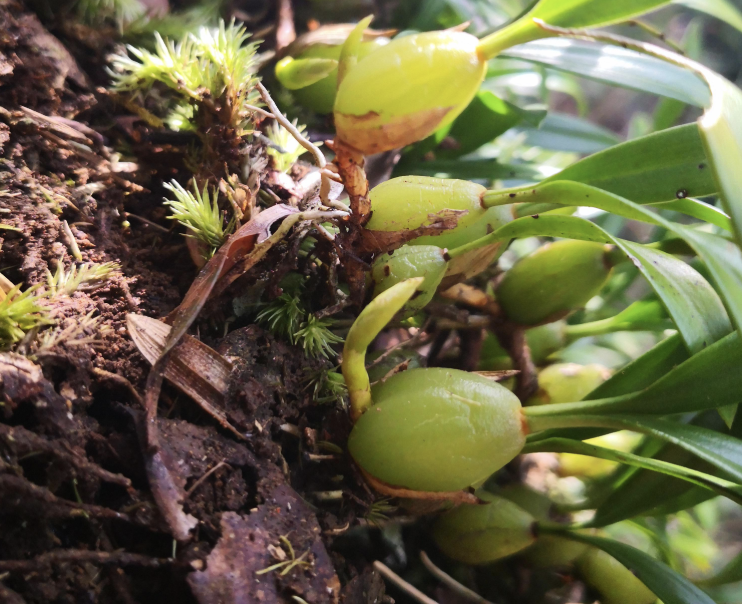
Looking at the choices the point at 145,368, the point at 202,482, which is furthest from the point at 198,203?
the point at 202,482

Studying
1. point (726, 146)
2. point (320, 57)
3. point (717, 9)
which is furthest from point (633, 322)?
point (320, 57)

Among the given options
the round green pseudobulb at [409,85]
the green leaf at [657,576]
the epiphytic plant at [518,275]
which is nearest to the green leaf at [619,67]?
the epiphytic plant at [518,275]

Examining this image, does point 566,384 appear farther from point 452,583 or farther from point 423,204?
point 423,204

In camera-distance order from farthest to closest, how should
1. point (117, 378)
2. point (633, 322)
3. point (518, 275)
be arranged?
point (633, 322), point (518, 275), point (117, 378)

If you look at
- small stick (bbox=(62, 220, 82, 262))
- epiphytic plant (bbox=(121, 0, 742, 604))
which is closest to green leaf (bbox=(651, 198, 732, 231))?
epiphytic plant (bbox=(121, 0, 742, 604))

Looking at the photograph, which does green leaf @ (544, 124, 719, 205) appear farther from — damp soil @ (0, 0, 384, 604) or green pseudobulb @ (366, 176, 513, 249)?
damp soil @ (0, 0, 384, 604)

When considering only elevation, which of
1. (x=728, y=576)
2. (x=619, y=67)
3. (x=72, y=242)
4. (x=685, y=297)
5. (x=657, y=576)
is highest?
(x=619, y=67)

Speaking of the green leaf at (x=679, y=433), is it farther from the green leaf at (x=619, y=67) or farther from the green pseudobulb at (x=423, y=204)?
the green leaf at (x=619, y=67)
